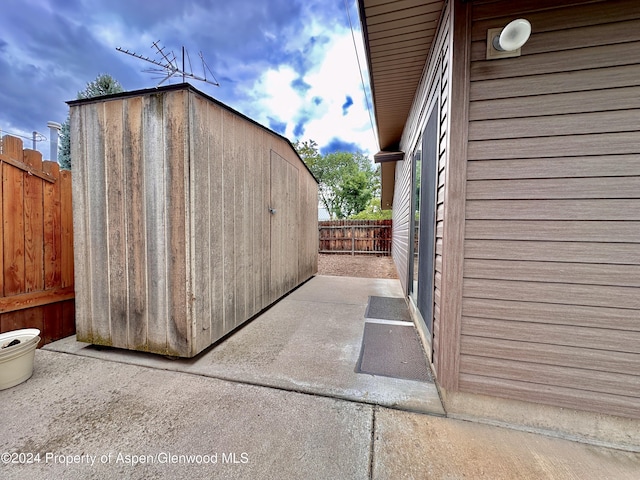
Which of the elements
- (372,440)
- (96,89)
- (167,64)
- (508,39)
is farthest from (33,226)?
(96,89)

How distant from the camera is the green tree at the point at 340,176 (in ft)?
58.0

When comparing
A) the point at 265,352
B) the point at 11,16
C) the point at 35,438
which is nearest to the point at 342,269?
the point at 265,352

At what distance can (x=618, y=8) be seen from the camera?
1354 mm

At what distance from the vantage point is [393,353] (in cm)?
228

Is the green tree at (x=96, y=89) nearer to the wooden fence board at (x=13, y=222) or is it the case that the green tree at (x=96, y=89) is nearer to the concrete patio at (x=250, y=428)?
the wooden fence board at (x=13, y=222)

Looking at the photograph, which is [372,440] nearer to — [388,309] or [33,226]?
[388,309]

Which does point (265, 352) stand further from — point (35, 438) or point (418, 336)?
point (418, 336)

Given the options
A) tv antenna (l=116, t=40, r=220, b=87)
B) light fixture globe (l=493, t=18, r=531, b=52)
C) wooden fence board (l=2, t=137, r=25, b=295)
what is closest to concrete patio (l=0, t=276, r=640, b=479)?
wooden fence board (l=2, t=137, r=25, b=295)

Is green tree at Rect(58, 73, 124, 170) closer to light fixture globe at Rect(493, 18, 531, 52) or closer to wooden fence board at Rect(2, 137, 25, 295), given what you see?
wooden fence board at Rect(2, 137, 25, 295)

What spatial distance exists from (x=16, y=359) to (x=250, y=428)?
1839 mm

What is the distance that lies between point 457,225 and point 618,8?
144 centimetres

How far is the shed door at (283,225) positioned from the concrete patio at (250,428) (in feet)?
5.82

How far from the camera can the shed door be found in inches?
144

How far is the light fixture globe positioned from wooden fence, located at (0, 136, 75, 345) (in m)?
3.75
